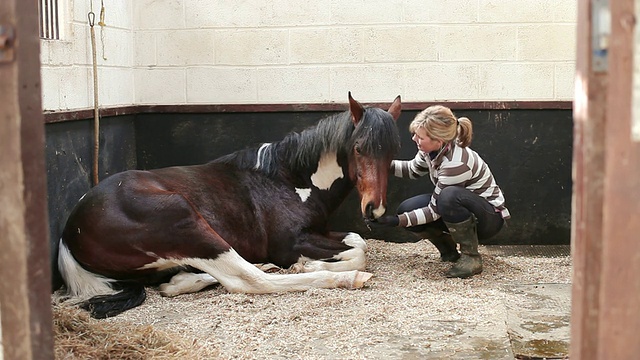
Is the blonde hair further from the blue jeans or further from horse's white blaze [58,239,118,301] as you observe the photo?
horse's white blaze [58,239,118,301]

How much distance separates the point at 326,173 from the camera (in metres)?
4.78

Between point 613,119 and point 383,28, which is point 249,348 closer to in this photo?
point 613,119

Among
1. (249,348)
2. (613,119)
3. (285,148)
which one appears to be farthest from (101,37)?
(613,119)

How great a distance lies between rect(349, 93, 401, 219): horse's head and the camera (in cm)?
439

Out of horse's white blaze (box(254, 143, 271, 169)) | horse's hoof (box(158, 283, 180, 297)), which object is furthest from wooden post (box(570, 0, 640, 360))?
horse's white blaze (box(254, 143, 271, 169))

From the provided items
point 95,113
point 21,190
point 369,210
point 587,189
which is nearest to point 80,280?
point 95,113

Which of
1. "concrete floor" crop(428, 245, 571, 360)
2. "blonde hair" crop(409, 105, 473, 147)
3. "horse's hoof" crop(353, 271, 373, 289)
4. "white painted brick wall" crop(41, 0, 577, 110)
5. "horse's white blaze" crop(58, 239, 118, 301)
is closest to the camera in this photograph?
"concrete floor" crop(428, 245, 571, 360)

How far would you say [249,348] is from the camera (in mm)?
3279

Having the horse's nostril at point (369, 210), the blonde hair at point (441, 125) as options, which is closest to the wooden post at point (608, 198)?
the blonde hair at point (441, 125)

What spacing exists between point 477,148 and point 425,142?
126 centimetres

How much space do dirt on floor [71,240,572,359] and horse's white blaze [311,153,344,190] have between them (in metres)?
0.62

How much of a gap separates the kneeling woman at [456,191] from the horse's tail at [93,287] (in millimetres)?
1422

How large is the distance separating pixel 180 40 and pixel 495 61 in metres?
2.22

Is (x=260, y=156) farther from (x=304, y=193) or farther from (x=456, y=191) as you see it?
(x=456, y=191)
